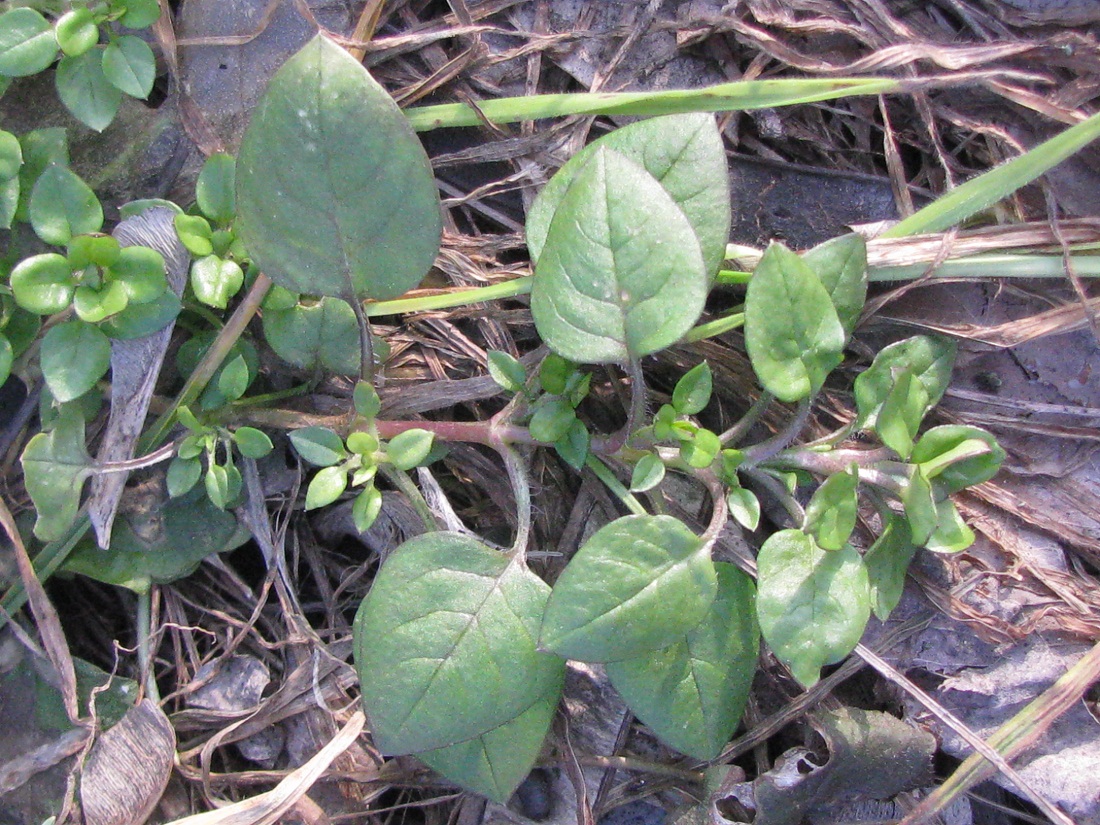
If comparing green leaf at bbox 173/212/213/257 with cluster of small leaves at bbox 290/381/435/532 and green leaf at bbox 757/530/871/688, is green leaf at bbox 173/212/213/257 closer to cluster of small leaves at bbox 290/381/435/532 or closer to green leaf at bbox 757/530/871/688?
cluster of small leaves at bbox 290/381/435/532

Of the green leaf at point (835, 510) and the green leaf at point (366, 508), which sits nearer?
the green leaf at point (835, 510)

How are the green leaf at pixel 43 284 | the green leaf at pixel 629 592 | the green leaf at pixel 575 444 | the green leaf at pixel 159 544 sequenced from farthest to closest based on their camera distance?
the green leaf at pixel 159 544, the green leaf at pixel 575 444, the green leaf at pixel 43 284, the green leaf at pixel 629 592

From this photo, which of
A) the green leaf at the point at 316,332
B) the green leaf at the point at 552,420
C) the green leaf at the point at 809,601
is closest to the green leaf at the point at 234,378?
the green leaf at the point at 316,332

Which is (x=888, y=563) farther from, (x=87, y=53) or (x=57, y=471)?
(x=87, y=53)

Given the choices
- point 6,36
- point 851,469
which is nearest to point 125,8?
point 6,36

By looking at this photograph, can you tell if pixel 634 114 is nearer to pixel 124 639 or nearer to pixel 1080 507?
pixel 1080 507

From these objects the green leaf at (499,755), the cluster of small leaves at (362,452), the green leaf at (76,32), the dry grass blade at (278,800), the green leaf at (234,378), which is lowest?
the dry grass blade at (278,800)

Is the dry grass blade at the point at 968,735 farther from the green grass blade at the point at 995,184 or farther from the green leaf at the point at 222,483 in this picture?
the green leaf at the point at 222,483
